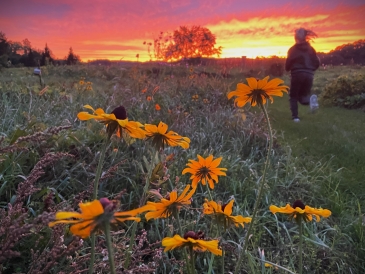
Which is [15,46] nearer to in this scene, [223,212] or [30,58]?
[30,58]

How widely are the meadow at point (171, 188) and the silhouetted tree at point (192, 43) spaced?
2986 mm

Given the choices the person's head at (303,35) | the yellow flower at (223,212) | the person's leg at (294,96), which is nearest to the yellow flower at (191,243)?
the yellow flower at (223,212)

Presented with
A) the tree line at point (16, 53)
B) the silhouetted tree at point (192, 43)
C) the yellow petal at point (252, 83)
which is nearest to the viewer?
the yellow petal at point (252, 83)

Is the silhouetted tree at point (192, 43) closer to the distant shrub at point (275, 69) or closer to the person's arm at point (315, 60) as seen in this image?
the distant shrub at point (275, 69)

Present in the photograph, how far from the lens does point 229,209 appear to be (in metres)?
0.82

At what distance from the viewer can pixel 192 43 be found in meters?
8.38

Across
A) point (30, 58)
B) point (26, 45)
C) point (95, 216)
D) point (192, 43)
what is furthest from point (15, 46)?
point (95, 216)

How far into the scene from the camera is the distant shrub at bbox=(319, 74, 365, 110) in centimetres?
664

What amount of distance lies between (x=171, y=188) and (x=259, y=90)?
4.48ft

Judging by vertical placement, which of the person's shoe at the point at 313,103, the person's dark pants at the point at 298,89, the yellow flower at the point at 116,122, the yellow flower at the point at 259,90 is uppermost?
the yellow flower at the point at 259,90

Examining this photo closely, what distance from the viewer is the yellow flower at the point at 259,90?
82cm

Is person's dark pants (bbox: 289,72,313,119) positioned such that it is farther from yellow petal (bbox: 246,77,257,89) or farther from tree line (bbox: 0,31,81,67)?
yellow petal (bbox: 246,77,257,89)

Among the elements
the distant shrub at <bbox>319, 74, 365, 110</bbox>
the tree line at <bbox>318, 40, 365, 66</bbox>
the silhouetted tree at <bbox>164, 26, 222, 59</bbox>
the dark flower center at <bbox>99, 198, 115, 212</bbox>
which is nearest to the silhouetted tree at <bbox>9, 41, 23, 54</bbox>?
the silhouetted tree at <bbox>164, 26, 222, 59</bbox>

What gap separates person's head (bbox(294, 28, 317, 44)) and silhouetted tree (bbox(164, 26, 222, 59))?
203 cm
